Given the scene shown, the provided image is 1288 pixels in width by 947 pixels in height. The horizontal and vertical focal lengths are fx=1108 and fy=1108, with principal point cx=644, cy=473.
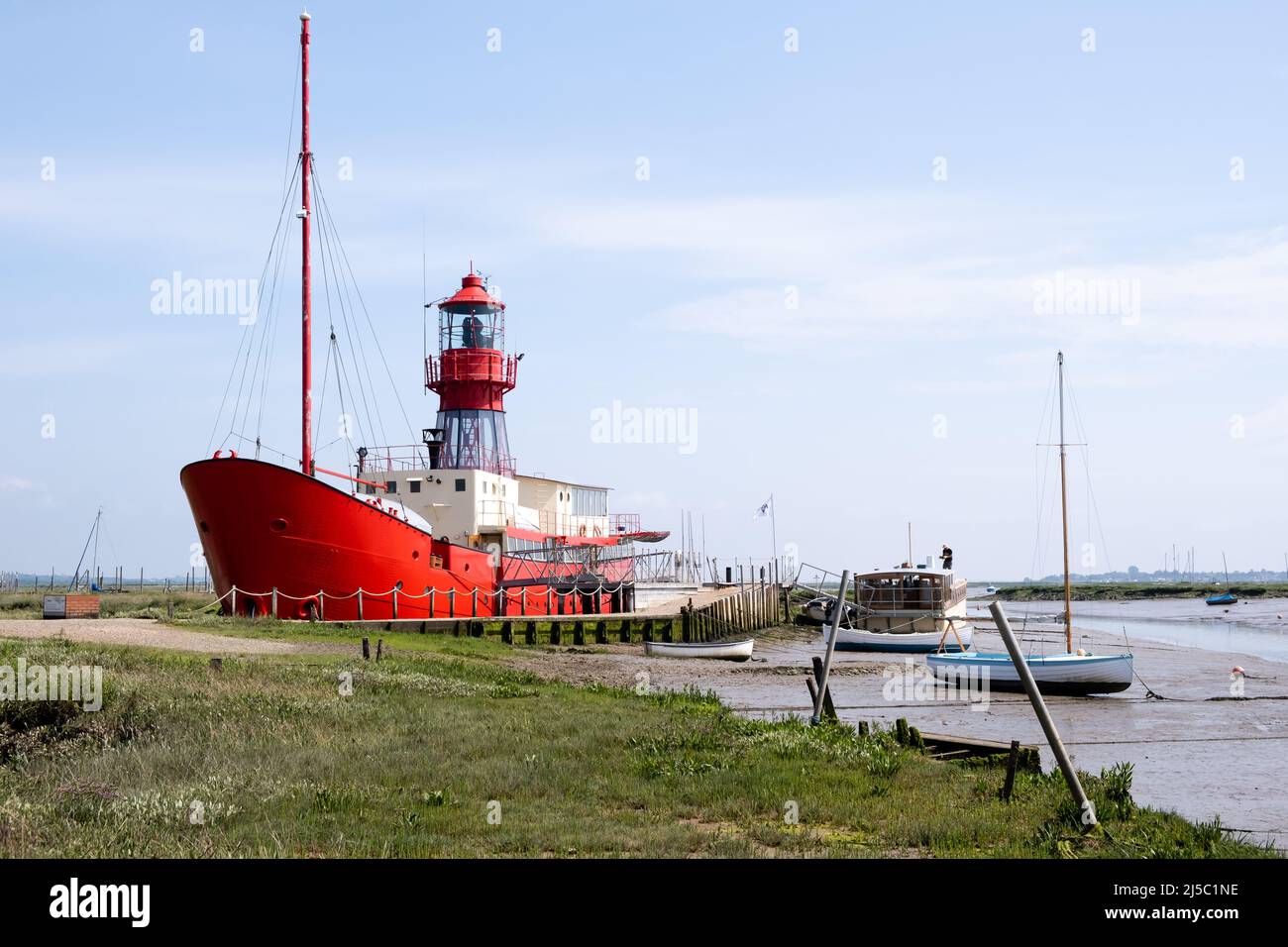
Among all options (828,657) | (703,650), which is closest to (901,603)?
(703,650)

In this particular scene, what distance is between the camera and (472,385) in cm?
4519

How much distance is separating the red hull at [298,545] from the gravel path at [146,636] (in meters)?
3.06

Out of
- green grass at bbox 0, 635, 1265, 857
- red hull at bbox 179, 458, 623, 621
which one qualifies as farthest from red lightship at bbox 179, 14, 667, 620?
green grass at bbox 0, 635, 1265, 857

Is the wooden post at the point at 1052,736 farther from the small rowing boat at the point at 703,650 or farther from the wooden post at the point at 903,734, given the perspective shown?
the small rowing boat at the point at 703,650

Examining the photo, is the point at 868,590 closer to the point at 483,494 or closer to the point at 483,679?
the point at 483,494

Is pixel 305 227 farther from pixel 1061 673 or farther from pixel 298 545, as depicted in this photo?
pixel 1061 673

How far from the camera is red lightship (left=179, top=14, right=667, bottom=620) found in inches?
1182

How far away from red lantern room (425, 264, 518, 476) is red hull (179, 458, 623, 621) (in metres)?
10.9

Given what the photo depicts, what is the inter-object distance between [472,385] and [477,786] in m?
35.3

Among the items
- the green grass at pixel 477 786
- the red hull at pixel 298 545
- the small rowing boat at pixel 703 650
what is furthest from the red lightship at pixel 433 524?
the green grass at pixel 477 786

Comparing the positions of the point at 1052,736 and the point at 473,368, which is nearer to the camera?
the point at 1052,736
